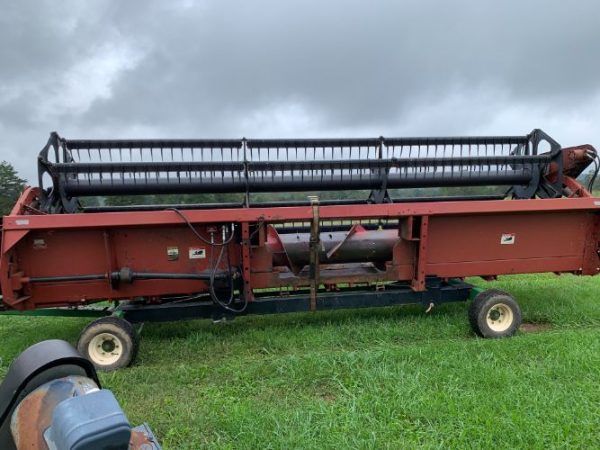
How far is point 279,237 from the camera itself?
466cm

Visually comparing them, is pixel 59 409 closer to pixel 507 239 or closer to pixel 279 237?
pixel 279 237

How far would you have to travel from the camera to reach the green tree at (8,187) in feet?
67.5

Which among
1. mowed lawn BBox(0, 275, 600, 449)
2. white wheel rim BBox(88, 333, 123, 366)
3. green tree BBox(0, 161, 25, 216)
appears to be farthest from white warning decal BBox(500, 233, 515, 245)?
green tree BBox(0, 161, 25, 216)

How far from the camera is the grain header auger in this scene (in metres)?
4.02

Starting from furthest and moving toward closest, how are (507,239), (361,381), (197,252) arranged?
1. (507,239)
2. (197,252)
3. (361,381)

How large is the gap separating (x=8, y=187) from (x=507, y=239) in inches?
1010

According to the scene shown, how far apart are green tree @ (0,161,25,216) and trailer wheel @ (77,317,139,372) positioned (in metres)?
18.8

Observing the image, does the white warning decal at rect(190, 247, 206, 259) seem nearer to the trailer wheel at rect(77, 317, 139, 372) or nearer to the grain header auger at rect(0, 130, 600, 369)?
the grain header auger at rect(0, 130, 600, 369)

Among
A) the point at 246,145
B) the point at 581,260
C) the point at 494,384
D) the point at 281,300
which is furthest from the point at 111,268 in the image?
the point at 581,260

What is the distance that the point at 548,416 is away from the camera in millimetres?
2756

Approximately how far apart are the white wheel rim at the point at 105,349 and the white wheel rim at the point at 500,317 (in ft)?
11.5

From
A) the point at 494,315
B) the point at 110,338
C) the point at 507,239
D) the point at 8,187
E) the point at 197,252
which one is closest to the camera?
the point at 110,338

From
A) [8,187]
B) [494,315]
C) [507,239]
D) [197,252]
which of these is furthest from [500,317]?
[8,187]

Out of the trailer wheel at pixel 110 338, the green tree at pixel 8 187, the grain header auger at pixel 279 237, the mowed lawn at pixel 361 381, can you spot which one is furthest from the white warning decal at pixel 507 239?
the green tree at pixel 8 187
